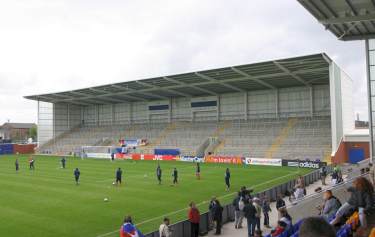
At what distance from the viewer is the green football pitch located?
17.2 metres

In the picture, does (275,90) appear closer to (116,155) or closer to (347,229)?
(116,155)

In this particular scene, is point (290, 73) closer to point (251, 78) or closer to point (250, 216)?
point (251, 78)

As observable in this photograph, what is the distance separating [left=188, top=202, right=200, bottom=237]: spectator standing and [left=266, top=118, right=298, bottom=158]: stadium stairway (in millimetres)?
35343

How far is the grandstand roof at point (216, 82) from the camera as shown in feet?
149

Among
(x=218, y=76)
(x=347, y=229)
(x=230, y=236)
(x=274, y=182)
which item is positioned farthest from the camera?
(x=218, y=76)

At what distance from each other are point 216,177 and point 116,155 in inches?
1077

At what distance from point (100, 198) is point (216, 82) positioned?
33656 millimetres

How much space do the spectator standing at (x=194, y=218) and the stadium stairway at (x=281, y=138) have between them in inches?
1391

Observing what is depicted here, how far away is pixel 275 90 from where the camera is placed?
6019 centimetres

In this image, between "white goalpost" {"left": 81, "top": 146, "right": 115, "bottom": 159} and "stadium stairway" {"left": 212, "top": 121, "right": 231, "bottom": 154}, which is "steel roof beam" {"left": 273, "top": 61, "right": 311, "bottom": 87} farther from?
"white goalpost" {"left": 81, "top": 146, "right": 115, "bottom": 159}

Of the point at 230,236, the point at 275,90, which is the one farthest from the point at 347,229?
the point at 275,90

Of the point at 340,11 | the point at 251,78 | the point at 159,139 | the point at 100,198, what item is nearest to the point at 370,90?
the point at 340,11

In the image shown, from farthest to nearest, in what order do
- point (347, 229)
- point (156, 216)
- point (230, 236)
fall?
point (156, 216) → point (230, 236) → point (347, 229)

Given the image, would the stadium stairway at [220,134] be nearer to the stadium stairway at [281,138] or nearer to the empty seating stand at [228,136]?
the empty seating stand at [228,136]
